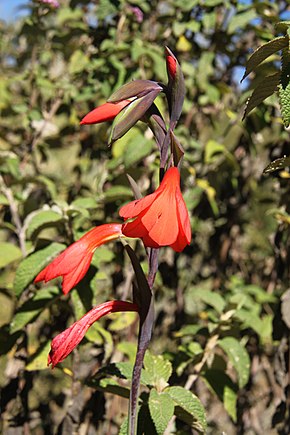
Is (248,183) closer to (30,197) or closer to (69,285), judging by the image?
(30,197)

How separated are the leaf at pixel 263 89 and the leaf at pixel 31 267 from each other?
54 centimetres

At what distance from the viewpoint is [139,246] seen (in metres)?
1.68

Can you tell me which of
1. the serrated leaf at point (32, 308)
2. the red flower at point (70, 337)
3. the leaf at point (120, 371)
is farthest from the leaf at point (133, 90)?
the serrated leaf at point (32, 308)

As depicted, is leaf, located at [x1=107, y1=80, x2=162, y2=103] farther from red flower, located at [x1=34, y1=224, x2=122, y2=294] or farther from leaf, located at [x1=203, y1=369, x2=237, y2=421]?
leaf, located at [x1=203, y1=369, x2=237, y2=421]

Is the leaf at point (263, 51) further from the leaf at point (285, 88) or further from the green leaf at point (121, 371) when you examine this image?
the green leaf at point (121, 371)

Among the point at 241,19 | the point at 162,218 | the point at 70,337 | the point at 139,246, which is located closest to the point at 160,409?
the point at 70,337

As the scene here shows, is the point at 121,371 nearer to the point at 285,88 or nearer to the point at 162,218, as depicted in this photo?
the point at 162,218

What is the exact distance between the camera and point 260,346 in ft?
5.92

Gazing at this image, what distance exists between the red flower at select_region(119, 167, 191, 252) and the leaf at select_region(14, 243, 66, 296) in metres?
0.53

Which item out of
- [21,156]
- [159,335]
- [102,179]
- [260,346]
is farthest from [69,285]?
[159,335]

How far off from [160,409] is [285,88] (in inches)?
19.9

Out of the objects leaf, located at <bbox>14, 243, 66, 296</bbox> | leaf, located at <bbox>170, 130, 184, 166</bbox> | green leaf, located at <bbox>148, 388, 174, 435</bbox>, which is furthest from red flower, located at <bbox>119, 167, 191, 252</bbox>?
→ leaf, located at <bbox>14, 243, 66, 296</bbox>

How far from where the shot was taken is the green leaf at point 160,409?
0.81m

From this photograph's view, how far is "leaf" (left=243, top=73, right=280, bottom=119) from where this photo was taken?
0.82 m
